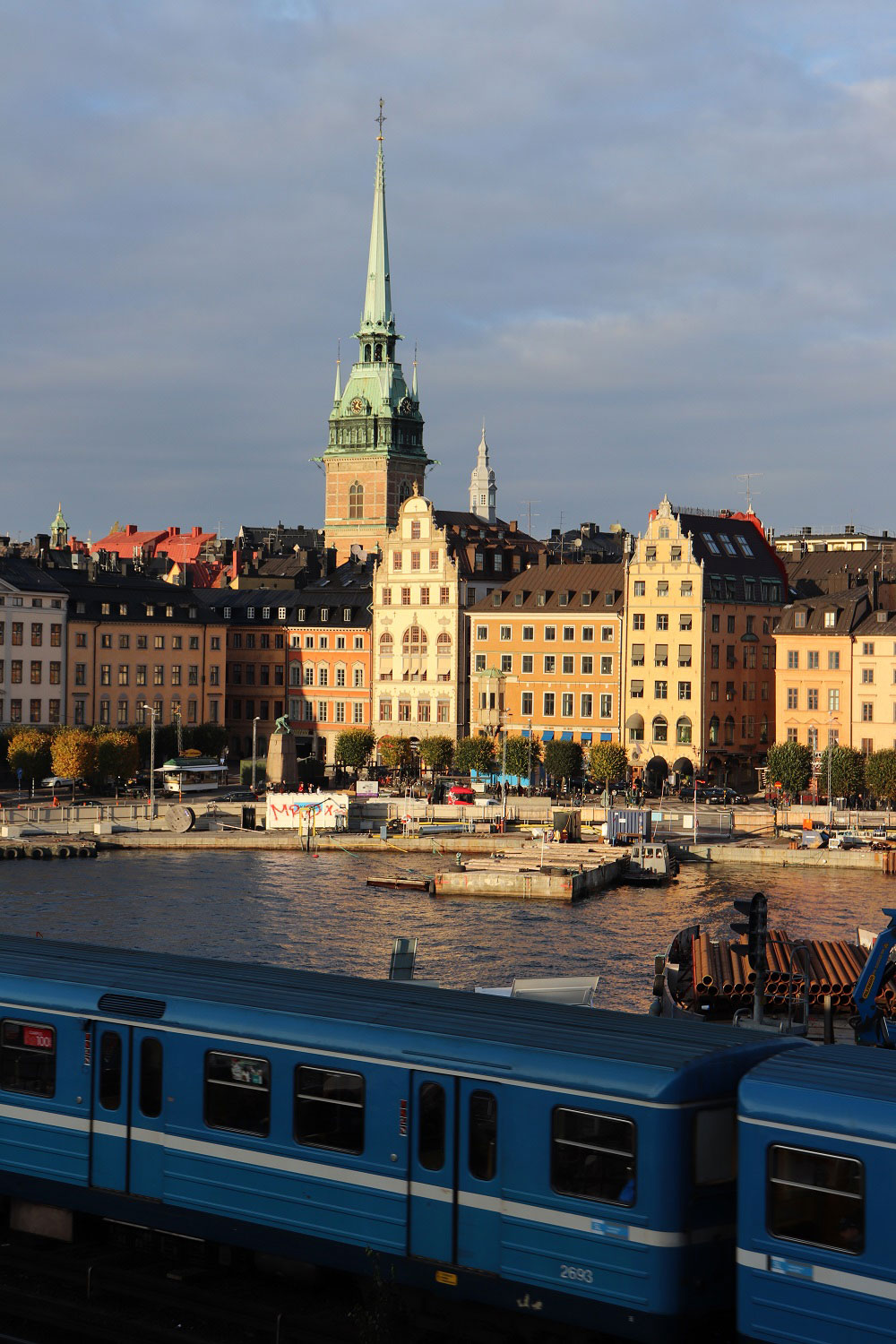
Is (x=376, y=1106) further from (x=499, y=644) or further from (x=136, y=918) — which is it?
(x=499, y=644)

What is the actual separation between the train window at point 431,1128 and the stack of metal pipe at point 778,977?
85.3ft

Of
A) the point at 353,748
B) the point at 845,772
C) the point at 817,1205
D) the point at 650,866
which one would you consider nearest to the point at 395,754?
the point at 353,748

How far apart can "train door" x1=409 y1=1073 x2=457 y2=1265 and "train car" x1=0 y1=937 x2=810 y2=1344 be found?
0.02m

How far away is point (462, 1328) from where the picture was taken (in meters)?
16.3

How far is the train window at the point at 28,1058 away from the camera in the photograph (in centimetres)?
1859

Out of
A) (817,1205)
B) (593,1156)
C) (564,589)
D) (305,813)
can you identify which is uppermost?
(564,589)

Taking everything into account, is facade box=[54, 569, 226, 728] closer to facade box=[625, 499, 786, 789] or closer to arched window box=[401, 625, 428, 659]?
arched window box=[401, 625, 428, 659]

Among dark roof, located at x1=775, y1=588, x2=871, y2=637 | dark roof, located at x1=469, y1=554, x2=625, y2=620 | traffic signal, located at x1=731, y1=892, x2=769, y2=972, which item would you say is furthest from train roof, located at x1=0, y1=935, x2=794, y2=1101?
dark roof, located at x1=469, y1=554, x2=625, y2=620

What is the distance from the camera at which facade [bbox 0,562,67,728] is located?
118 meters

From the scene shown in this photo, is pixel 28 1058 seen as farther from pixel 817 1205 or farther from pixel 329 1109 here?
pixel 817 1205

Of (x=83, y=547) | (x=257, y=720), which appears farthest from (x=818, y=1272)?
(x=83, y=547)

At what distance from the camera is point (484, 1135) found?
15703mm

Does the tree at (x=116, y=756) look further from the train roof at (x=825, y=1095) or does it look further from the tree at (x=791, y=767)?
the train roof at (x=825, y=1095)

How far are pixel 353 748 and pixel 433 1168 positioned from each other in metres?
97.3
